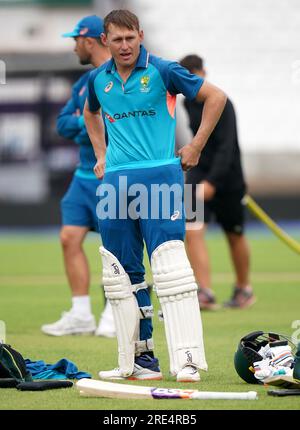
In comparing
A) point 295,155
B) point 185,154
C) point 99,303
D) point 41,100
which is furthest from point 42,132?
point 185,154

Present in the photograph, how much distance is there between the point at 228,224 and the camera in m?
10.4

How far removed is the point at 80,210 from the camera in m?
8.49

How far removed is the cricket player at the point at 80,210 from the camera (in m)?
8.23

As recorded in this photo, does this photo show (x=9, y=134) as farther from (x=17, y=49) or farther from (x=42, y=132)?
(x=17, y=49)

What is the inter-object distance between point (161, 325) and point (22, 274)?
16.8 ft

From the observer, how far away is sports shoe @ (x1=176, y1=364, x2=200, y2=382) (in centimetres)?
589

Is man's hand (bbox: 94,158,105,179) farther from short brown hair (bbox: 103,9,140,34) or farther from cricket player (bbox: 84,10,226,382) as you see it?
short brown hair (bbox: 103,9,140,34)

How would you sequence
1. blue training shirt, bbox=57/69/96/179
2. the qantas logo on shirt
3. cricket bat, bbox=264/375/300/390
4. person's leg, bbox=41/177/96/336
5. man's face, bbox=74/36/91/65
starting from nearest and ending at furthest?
cricket bat, bbox=264/375/300/390, the qantas logo on shirt, man's face, bbox=74/36/91/65, blue training shirt, bbox=57/69/96/179, person's leg, bbox=41/177/96/336

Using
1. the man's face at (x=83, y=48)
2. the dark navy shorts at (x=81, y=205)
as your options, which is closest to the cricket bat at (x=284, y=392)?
the dark navy shorts at (x=81, y=205)

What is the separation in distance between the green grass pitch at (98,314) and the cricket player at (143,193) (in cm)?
26

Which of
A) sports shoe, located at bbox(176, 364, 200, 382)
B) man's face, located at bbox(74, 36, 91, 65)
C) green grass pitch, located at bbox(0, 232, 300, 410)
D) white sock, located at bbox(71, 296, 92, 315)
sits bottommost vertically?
green grass pitch, located at bbox(0, 232, 300, 410)

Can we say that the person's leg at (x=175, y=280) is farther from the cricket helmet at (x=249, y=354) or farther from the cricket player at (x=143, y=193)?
Answer: the cricket helmet at (x=249, y=354)

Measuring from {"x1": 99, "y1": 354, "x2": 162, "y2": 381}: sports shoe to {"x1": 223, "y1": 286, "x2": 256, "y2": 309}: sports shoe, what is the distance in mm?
4041

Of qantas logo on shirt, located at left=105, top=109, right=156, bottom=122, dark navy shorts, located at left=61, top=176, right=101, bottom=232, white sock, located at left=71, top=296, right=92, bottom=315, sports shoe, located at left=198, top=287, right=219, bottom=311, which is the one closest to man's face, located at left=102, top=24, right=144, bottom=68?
qantas logo on shirt, located at left=105, top=109, right=156, bottom=122
